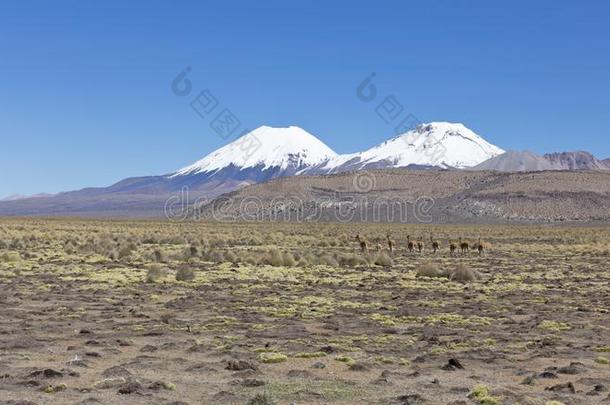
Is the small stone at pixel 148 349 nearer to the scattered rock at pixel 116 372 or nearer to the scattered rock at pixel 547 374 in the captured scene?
the scattered rock at pixel 116 372

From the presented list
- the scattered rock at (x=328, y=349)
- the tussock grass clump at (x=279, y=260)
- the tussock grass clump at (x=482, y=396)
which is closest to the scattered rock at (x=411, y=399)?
the tussock grass clump at (x=482, y=396)

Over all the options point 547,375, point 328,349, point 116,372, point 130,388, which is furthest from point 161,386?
point 547,375

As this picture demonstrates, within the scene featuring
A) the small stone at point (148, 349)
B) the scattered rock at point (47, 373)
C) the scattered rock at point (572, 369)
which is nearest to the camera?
the scattered rock at point (47, 373)

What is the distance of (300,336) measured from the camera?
1467cm

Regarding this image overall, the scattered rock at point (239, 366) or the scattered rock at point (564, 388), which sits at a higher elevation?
the scattered rock at point (239, 366)

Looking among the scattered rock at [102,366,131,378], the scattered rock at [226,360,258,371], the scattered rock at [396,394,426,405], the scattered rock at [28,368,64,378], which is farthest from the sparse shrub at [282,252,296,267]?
the scattered rock at [396,394,426,405]

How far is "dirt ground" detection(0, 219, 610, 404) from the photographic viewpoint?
33.3 feet

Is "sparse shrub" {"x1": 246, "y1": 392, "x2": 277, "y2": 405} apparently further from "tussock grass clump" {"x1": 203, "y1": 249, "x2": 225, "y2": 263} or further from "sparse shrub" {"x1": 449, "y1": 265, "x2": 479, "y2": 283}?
"tussock grass clump" {"x1": 203, "y1": 249, "x2": 225, "y2": 263}

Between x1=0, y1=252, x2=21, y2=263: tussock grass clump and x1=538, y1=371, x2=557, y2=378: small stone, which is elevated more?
x1=0, y1=252, x2=21, y2=263: tussock grass clump

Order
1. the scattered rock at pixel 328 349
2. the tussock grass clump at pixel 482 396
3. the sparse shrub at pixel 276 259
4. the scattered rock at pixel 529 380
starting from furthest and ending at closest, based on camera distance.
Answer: the sparse shrub at pixel 276 259 → the scattered rock at pixel 328 349 → the scattered rock at pixel 529 380 → the tussock grass clump at pixel 482 396

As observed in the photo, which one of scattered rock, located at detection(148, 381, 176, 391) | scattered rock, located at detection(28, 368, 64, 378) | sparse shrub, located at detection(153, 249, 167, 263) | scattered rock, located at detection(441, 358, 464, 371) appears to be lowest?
scattered rock, located at detection(441, 358, 464, 371)

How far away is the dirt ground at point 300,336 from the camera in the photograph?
33.3 ft

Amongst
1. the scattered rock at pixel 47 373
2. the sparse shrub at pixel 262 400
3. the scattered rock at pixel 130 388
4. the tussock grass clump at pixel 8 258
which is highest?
the tussock grass clump at pixel 8 258

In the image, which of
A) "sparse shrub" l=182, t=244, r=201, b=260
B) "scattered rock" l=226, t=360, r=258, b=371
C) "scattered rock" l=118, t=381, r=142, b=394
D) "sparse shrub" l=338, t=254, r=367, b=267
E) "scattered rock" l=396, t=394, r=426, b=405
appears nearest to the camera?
"scattered rock" l=396, t=394, r=426, b=405
